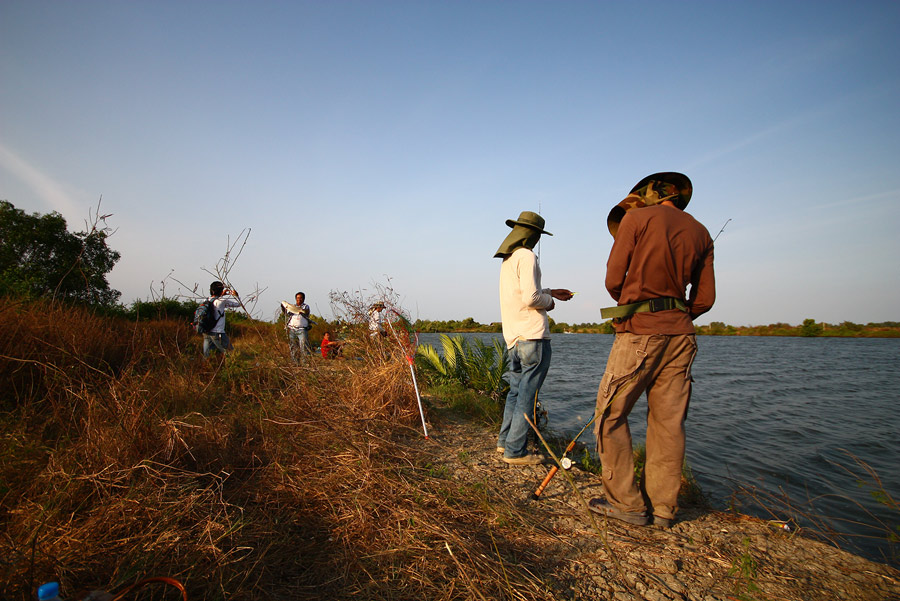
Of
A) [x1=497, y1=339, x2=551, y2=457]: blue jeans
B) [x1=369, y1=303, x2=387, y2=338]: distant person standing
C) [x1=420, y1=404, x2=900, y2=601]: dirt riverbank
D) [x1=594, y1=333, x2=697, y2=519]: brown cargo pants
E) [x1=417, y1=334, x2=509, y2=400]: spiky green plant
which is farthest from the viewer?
[x1=417, y1=334, x2=509, y2=400]: spiky green plant

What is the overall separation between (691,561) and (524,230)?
2791 millimetres

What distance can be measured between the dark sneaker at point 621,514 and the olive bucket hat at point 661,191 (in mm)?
2234

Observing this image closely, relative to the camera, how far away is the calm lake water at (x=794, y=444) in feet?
12.7

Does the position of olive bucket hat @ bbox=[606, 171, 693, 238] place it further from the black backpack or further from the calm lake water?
the black backpack

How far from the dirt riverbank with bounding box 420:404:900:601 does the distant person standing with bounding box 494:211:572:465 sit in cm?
66

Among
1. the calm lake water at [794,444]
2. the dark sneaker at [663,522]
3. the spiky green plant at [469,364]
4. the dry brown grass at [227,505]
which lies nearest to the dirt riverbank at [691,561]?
the dark sneaker at [663,522]

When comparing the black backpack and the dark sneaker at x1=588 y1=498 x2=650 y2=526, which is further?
Result: the black backpack

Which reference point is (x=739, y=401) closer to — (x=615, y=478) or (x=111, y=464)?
(x=615, y=478)

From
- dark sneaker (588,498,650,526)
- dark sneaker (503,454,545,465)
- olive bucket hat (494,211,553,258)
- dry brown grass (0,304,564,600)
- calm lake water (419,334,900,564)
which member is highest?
olive bucket hat (494,211,553,258)

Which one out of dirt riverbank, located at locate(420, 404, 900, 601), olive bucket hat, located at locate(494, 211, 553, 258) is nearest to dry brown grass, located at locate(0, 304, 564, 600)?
dirt riverbank, located at locate(420, 404, 900, 601)

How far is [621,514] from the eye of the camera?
→ 8.98ft

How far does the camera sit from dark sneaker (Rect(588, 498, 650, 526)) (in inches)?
106

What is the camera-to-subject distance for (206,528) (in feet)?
6.26

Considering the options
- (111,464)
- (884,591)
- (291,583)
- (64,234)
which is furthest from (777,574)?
(64,234)
